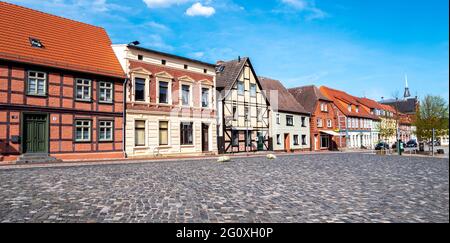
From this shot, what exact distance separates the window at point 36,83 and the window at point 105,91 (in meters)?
3.59

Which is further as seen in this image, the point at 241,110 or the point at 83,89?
the point at 241,110

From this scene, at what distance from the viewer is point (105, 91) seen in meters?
23.6

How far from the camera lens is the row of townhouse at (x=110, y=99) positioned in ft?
65.4

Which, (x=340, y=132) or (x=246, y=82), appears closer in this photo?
(x=246, y=82)

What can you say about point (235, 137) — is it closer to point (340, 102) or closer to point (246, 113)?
point (246, 113)

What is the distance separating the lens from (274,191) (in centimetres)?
898

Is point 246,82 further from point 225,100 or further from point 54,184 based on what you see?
point 54,184

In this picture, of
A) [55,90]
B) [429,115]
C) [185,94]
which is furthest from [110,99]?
[429,115]

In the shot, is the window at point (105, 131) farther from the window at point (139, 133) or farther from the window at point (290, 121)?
the window at point (290, 121)

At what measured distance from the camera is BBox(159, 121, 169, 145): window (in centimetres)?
2723

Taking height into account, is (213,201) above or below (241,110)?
below

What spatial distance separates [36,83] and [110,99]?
4865 mm
